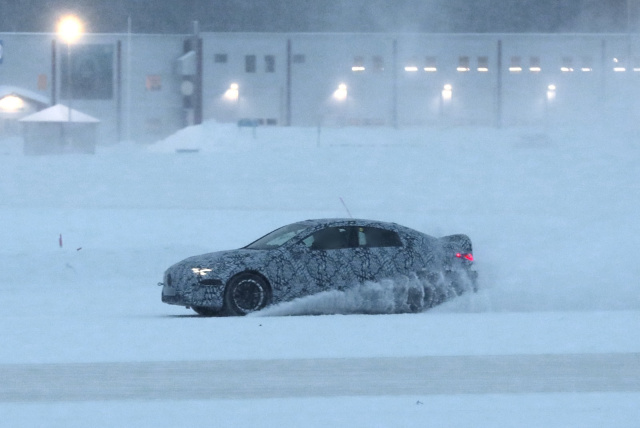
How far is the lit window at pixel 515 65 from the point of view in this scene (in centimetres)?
6862

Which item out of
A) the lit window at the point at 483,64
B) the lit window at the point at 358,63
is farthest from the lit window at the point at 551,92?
the lit window at the point at 358,63

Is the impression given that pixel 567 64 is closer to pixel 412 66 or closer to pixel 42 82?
pixel 412 66

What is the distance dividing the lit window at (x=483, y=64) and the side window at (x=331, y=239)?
5628cm

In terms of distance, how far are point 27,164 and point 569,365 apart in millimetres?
36007

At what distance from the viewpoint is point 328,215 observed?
3077 cm

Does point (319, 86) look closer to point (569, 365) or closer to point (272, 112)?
point (272, 112)

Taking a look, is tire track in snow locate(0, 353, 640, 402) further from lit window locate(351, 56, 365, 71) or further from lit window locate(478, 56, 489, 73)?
lit window locate(478, 56, 489, 73)

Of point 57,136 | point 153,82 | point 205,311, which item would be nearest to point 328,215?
point 205,311

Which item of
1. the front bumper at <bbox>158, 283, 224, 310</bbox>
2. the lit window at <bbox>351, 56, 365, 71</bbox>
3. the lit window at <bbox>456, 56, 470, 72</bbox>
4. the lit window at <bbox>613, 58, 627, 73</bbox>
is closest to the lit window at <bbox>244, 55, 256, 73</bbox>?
the lit window at <bbox>351, 56, 365, 71</bbox>

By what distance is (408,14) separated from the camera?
231ft

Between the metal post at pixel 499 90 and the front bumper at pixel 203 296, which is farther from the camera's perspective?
the metal post at pixel 499 90

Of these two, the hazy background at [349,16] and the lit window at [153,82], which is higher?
the hazy background at [349,16]

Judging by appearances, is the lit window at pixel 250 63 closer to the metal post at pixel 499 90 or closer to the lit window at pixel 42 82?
the lit window at pixel 42 82

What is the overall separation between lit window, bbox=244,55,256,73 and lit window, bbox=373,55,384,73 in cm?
778
